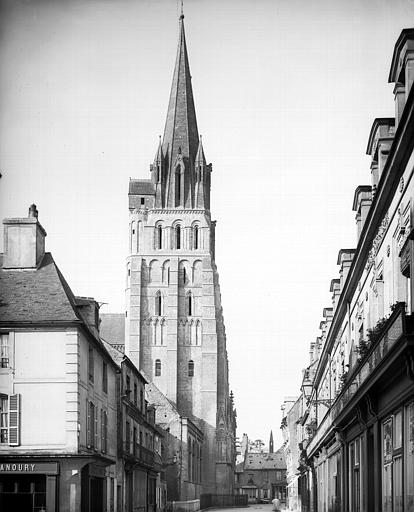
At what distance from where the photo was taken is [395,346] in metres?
14.7

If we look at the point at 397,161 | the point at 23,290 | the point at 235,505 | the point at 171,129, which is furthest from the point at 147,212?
the point at 397,161

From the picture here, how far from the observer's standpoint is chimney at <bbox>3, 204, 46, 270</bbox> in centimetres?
3519

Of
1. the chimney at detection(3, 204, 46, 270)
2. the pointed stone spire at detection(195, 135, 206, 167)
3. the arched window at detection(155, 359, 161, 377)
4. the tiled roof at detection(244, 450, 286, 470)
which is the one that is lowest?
the tiled roof at detection(244, 450, 286, 470)

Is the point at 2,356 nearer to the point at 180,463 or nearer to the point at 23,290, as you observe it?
the point at 23,290

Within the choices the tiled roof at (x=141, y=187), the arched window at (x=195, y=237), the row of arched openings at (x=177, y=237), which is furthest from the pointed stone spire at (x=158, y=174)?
the arched window at (x=195, y=237)

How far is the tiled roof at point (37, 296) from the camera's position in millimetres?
32531

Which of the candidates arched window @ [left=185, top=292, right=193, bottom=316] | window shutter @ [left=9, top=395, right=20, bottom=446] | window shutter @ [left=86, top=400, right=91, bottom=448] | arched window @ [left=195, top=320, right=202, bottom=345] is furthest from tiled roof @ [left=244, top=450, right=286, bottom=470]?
window shutter @ [left=9, top=395, right=20, bottom=446]

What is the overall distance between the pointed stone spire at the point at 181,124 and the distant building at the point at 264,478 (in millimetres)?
74135

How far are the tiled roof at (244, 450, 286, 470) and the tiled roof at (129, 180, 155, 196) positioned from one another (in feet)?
247

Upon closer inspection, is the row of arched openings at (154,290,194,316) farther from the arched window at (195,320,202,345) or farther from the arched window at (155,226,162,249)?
the arched window at (155,226,162,249)

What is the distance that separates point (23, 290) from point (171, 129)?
93126 mm

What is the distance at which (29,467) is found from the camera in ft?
103

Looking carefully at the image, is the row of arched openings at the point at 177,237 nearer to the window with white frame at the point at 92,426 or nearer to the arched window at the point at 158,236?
the arched window at the point at 158,236

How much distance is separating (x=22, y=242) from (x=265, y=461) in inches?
5998
